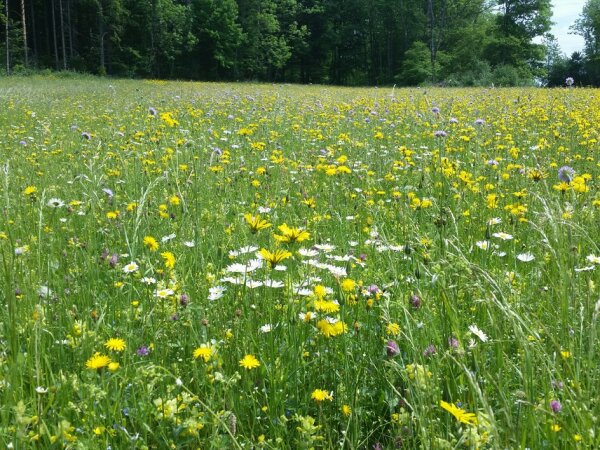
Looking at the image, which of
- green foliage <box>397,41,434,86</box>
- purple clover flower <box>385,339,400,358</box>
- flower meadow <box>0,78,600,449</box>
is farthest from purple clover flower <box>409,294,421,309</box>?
green foliage <box>397,41,434,86</box>

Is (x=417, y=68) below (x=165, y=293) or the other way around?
the other way around

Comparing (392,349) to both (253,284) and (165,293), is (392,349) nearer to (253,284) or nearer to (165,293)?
(253,284)

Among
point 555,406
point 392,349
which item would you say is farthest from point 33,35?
point 555,406

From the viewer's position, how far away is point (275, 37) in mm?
44219

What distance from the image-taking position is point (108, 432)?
1298mm

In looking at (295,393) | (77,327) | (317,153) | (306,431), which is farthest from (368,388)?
(317,153)

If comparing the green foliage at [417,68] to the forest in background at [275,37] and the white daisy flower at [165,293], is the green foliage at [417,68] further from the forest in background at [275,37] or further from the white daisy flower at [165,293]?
the white daisy flower at [165,293]

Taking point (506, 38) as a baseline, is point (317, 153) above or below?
below

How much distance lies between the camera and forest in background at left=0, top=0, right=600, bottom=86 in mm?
40281

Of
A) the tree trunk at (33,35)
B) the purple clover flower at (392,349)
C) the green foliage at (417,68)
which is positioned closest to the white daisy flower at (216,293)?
the purple clover flower at (392,349)

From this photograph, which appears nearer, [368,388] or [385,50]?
[368,388]

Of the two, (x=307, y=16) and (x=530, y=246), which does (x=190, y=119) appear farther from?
(x=307, y=16)

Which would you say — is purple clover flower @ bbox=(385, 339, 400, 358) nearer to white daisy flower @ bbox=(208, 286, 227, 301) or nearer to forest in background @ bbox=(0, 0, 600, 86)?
white daisy flower @ bbox=(208, 286, 227, 301)

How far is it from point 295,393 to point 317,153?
369 cm
